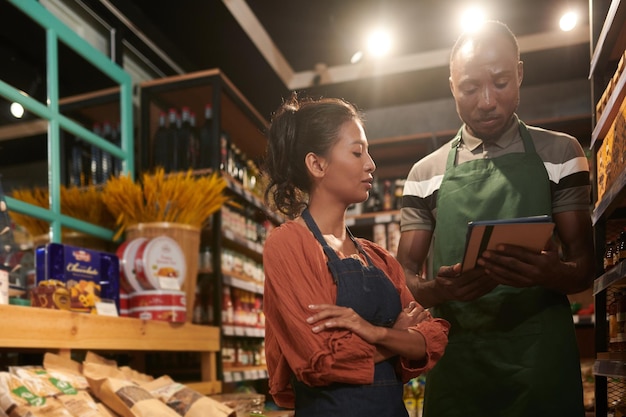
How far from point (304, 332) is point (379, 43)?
199 inches

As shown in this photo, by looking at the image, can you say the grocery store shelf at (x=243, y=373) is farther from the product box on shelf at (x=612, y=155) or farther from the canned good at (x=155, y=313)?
the product box on shelf at (x=612, y=155)

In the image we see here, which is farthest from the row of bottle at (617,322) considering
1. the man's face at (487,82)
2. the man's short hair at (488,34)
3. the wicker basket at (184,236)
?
the wicker basket at (184,236)

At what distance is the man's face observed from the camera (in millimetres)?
1837

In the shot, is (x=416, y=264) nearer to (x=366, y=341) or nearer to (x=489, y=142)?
(x=489, y=142)

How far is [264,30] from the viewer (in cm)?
580

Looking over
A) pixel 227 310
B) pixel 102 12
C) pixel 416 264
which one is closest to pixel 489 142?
pixel 416 264

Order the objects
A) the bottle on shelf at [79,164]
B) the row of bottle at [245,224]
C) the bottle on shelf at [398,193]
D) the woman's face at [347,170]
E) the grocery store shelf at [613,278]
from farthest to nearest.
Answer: the bottle on shelf at [398,193] → the row of bottle at [245,224] → the bottle on shelf at [79,164] → the grocery store shelf at [613,278] → the woman's face at [347,170]

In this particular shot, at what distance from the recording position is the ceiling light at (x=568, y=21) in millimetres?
5414

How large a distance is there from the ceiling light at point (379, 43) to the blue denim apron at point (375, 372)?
4707 mm

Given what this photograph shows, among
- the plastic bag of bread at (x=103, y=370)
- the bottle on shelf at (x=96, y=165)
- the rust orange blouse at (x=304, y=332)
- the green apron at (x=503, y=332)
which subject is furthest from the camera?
the bottle on shelf at (x=96, y=165)

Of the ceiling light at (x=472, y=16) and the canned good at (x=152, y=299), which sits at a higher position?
the ceiling light at (x=472, y=16)

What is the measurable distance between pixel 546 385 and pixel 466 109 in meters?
0.82

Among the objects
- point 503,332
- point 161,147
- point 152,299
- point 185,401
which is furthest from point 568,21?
point 185,401

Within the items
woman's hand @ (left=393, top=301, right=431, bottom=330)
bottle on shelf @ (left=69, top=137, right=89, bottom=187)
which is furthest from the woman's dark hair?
bottle on shelf @ (left=69, top=137, right=89, bottom=187)
